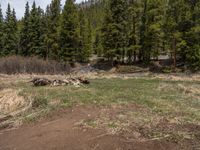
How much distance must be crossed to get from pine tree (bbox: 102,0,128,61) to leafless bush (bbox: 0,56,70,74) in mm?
10111

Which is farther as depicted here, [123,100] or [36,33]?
[36,33]

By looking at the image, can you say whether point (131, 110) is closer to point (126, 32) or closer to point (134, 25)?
point (126, 32)

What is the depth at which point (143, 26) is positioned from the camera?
47812 millimetres

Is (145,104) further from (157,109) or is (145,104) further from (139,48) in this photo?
(139,48)

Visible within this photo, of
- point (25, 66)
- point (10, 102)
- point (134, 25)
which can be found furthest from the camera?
point (134, 25)

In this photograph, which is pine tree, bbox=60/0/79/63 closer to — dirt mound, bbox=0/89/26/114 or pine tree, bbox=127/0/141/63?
pine tree, bbox=127/0/141/63

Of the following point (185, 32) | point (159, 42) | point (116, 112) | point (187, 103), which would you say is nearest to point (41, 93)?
point (116, 112)

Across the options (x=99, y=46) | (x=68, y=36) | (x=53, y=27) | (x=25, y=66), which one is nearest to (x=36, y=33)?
(x=53, y=27)

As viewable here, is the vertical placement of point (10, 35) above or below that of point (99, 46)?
above

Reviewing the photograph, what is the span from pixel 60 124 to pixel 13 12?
62.5 m

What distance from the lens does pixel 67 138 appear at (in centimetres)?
967

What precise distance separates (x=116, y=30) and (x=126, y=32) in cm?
210

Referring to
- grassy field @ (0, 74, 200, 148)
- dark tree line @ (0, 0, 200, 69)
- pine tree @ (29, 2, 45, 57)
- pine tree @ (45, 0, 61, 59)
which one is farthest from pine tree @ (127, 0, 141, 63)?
grassy field @ (0, 74, 200, 148)

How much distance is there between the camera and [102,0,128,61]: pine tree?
1825 inches
